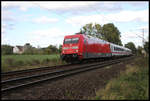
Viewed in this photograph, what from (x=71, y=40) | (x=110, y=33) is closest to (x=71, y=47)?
(x=71, y=40)

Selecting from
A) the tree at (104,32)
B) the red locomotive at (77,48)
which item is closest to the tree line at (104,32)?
the tree at (104,32)

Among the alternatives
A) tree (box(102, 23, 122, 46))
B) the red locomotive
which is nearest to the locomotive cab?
the red locomotive

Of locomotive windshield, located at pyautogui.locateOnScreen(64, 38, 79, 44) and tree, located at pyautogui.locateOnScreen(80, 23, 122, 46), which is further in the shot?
tree, located at pyautogui.locateOnScreen(80, 23, 122, 46)

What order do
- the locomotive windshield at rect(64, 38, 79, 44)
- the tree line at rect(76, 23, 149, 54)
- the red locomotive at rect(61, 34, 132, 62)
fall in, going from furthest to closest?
the tree line at rect(76, 23, 149, 54) → the locomotive windshield at rect(64, 38, 79, 44) → the red locomotive at rect(61, 34, 132, 62)

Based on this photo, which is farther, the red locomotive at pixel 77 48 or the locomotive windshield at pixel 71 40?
the locomotive windshield at pixel 71 40

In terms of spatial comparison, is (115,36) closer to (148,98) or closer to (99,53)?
(99,53)

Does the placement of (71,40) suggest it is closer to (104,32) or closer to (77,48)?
(77,48)

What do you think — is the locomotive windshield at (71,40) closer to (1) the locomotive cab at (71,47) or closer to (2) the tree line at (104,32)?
(1) the locomotive cab at (71,47)

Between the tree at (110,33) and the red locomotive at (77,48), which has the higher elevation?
the tree at (110,33)

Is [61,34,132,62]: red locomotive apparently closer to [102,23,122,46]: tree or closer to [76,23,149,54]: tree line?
[76,23,149,54]: tree line

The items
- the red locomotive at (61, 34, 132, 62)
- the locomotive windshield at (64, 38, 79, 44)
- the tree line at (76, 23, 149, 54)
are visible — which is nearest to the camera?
the red locomotive at (61, 34, 132, 62)

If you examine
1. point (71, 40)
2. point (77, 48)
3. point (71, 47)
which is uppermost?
point (71, 40)

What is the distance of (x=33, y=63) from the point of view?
19.7m

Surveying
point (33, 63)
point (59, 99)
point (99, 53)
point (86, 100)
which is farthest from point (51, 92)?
point (99, 53)
